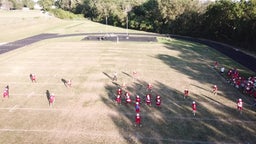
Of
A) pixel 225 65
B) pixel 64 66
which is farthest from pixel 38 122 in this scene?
pixel 225 65

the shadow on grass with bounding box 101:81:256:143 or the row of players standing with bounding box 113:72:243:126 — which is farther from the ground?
the row of players standing with bounding box 113:72:243:126

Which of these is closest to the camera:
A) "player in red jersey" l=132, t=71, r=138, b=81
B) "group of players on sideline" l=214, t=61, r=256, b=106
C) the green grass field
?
the green grass field

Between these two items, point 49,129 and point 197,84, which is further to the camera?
point 197,84

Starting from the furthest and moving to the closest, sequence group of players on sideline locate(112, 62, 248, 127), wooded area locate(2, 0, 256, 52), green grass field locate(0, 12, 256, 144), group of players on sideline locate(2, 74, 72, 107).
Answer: wooded area locate(2, 0, 256, 52)
group of players on sideline locate(2, 74, 72, 107)
group of players on sideline locate(112, 62, 248, 127)
green grass field locate(0, 12, 256, 144)

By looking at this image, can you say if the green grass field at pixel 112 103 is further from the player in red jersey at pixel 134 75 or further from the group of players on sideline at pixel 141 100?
the player in red jersey at pixel 134 75

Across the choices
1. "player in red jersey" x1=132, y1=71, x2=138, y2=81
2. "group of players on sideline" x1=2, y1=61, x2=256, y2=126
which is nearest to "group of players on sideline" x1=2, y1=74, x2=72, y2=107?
"group of players on sideline" x1=2, y1=61, x2=256, y2=126

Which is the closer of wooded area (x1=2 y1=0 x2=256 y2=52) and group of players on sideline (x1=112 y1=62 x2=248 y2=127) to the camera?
group of players on sideline (x1=112 y1=62 x2=248 y2=127)

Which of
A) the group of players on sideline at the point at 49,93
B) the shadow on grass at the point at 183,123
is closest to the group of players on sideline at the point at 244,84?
the shadow on grass at the point at 183,123

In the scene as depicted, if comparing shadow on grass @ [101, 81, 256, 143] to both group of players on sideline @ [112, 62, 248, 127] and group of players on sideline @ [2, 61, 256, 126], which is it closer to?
group of players on sideline @ [112, 62, 248, 127]

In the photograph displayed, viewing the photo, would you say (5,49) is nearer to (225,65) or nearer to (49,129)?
(49,129)
